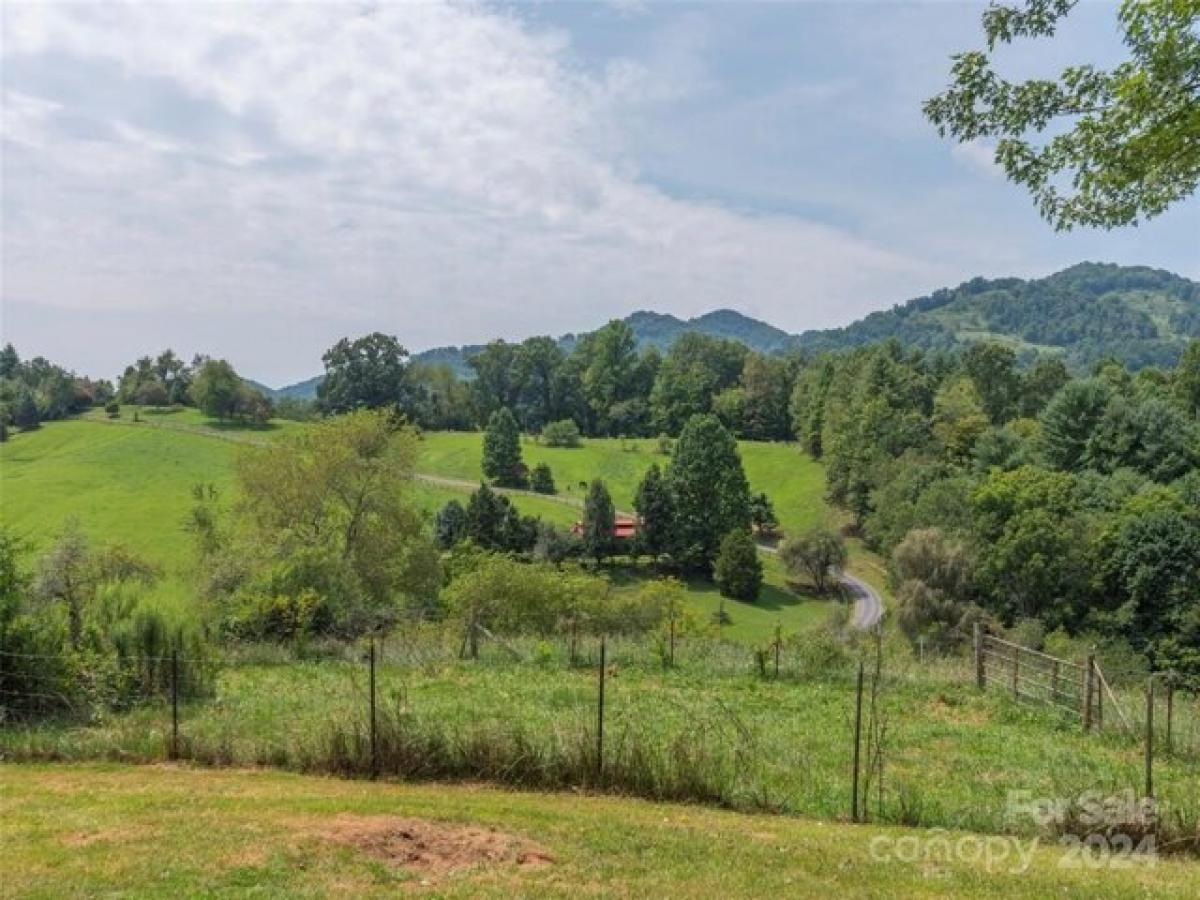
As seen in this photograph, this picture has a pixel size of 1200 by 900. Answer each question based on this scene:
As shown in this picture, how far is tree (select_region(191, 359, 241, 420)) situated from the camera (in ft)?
265

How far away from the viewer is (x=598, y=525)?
56344mm

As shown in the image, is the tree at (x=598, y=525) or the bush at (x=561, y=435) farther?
the bush at (x=561, y=435)

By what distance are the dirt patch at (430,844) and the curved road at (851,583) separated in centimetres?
3188

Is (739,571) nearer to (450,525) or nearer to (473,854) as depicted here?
(450,525)

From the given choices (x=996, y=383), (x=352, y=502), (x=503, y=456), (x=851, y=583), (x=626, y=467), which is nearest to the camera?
(x=352, y=502)

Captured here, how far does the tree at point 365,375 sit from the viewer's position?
95250 mm

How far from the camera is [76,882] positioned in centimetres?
630

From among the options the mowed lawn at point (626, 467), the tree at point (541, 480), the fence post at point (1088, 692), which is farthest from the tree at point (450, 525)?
the fence post at point (1088, 692)

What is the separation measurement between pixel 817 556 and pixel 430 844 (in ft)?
158

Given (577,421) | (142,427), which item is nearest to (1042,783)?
(142,427)

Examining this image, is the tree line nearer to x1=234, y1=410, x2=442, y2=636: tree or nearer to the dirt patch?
x1=234, y1=410, x2=442, y2=636: tree

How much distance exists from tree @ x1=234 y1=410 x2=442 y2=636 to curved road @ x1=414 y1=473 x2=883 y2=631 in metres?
7.32

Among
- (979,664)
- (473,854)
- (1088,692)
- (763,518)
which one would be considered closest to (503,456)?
(763,518)

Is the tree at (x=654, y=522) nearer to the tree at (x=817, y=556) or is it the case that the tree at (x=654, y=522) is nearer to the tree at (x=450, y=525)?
the tree at (x=817, y=556)
